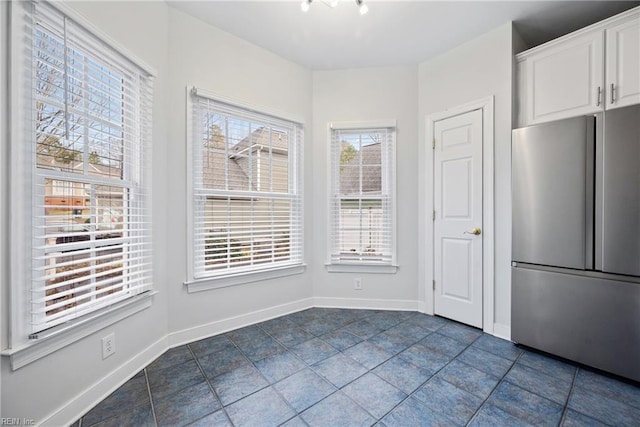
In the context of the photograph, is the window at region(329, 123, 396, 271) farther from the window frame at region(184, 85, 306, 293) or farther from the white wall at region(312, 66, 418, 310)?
the window frame at region(184, 85, 306, 293)

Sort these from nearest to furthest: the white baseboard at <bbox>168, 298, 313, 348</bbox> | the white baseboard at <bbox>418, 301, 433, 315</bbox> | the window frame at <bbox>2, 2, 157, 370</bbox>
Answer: the window frame at <bbox>2, 2, 157, 370</bbox>, the white baseboard at <bbox>168, 298, 313, 348</bbox>, the white baseboard at <bbox>418, 301, 433, 315</bbox>

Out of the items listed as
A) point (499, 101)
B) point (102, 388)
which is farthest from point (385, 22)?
point (102, 388)

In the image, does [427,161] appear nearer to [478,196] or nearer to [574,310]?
[478,196]

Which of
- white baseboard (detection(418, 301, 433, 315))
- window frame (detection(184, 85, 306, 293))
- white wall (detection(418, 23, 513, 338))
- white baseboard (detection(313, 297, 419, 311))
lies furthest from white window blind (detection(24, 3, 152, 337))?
white wall (detection(418, 23, 513, 338))

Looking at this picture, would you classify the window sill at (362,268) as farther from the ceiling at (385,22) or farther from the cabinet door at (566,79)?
the ceiling at (385,22)

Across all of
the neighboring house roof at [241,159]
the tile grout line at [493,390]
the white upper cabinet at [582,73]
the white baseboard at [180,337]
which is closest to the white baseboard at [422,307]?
the white baseboard at [180,337]

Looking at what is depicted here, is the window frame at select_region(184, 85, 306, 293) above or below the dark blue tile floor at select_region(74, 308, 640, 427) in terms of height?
→ above

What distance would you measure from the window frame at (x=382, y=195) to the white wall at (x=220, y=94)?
0.28 m

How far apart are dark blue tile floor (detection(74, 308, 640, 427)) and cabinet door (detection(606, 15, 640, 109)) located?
6.17ft

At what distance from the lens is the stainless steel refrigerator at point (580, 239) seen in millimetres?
1725

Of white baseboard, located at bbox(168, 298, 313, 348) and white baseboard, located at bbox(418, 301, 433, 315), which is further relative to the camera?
white baseboard, located at bbox(418, 301, 433, 315)

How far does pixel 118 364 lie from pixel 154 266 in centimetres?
64

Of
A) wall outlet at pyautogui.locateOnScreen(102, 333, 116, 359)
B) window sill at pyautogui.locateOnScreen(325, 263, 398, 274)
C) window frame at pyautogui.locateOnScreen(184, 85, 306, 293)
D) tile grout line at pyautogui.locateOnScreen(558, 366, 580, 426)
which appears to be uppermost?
window frame at pyautogui.locateOnScreen(184, 85, 306, 293)

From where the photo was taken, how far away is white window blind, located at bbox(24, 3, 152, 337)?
1.30 m
